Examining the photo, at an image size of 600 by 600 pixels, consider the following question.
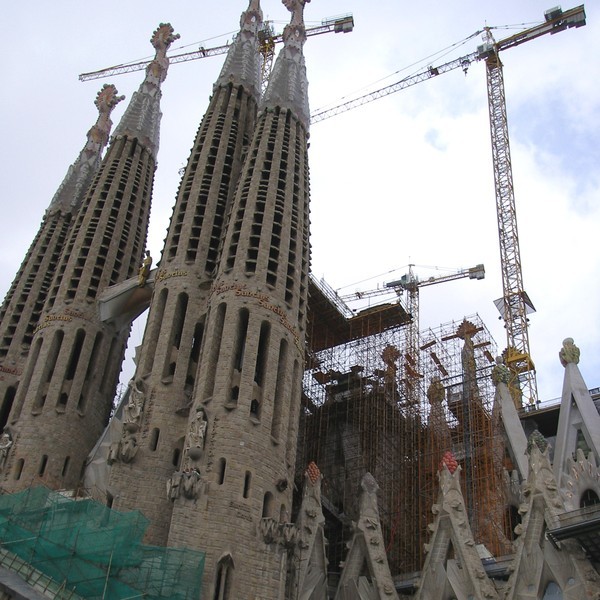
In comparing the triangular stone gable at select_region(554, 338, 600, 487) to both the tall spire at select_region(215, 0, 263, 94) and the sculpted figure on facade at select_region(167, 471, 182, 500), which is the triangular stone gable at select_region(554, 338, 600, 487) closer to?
the sculpted figure on facade at select_region(167, 471, 182, 500)

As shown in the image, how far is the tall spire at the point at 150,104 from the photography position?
4869cm

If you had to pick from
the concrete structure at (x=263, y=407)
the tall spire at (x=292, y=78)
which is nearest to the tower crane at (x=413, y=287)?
the concrete structure at (x=263, y=407)

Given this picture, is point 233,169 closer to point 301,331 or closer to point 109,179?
→ point 109,179

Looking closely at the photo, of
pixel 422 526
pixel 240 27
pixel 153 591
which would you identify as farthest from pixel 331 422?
pixel 240 27

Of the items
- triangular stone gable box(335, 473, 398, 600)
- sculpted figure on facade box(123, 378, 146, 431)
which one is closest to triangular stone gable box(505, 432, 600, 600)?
triangular stone gable box(335, 473, 398, 600)

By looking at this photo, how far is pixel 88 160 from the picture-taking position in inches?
2026

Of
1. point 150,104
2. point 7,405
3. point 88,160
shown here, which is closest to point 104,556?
point 7,405

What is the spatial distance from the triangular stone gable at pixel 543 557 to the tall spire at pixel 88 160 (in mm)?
29680

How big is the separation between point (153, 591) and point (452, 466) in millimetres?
13031

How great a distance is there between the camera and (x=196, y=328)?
35.3 m

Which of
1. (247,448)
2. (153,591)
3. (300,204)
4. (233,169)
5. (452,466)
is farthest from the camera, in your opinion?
(233,169)

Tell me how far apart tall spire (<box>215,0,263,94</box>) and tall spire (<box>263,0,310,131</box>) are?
7.61ft

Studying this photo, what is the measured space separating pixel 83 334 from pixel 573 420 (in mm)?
22191

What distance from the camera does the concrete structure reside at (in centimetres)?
2873
